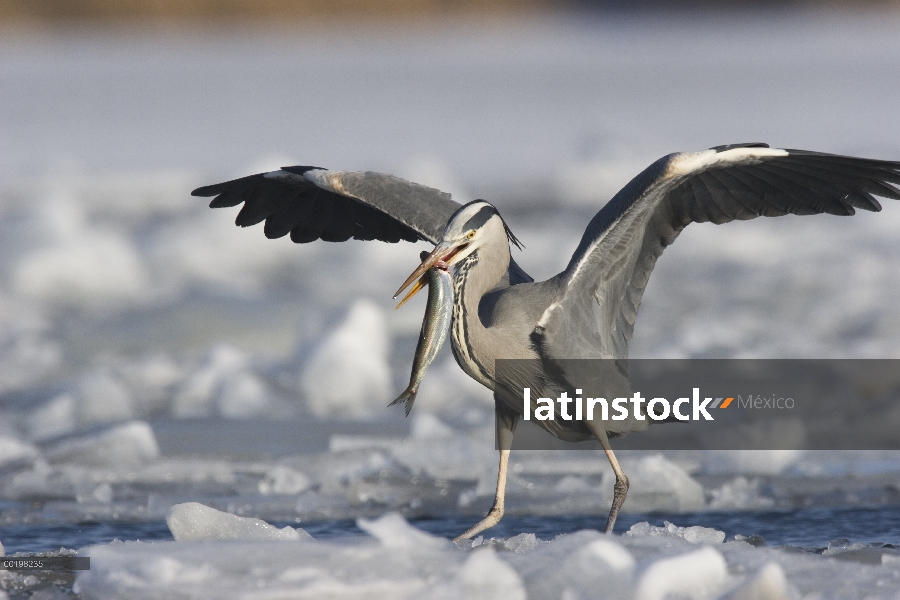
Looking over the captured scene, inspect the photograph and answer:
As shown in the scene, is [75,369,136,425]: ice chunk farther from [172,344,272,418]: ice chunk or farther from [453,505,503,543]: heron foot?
[453,505,503,543]: heron foot

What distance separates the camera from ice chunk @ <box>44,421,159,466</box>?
21.6ft

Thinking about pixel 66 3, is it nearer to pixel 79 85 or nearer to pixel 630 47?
pixel 79 85

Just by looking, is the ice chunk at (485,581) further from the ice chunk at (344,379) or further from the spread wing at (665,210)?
the ice chunk at (344,379)

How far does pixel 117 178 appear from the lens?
53.9 feet

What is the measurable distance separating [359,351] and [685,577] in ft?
14.7

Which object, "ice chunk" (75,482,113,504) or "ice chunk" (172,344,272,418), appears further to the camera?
"ice chunk" (172,344,272,418)

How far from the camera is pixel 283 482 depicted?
6.24 m

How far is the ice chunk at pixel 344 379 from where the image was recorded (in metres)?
7.82

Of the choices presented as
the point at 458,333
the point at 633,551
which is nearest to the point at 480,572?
Result: the point at 633,551

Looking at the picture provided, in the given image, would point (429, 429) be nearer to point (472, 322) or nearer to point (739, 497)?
point (739, 497)

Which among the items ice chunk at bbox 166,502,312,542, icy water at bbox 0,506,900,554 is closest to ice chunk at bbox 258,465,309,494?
icy water at bbox 0,506,900,554

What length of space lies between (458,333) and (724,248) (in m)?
7.23

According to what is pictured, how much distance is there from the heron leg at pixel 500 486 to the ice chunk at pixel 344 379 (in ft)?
7.83

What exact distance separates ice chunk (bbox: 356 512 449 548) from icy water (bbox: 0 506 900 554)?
50.1 inches
